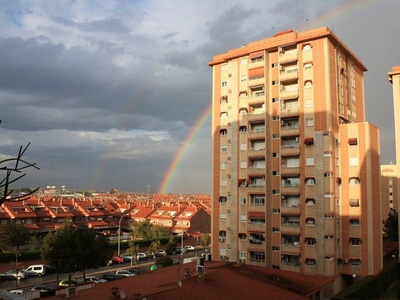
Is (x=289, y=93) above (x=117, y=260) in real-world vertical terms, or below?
above

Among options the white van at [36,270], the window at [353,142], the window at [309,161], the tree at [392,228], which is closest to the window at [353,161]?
the window at [353,142]

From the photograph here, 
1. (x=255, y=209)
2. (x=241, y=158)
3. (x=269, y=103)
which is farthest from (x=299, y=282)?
(x=269, y=103)

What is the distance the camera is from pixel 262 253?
102 feet

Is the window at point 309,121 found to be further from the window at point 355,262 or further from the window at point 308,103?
the window at point 355,262

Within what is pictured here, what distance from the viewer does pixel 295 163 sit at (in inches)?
1212

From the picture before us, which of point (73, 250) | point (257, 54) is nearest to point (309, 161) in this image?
point (257, 54)

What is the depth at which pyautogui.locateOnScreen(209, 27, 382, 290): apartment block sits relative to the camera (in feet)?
96.0

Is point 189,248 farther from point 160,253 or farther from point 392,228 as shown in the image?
point 392,228

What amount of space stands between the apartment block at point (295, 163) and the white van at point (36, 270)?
1728cm

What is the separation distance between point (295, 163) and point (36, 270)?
2703 cm

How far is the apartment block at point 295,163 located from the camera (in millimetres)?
29266

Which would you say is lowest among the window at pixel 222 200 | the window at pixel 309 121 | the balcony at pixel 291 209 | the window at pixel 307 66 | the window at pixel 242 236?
the window at pixel 242 236

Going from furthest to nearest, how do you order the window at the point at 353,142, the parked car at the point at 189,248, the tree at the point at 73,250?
the parked car at the point at 189,248 < the window at the point at 353,142 < the tree at the point at 73,250

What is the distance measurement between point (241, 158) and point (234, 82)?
7094 millimetres
